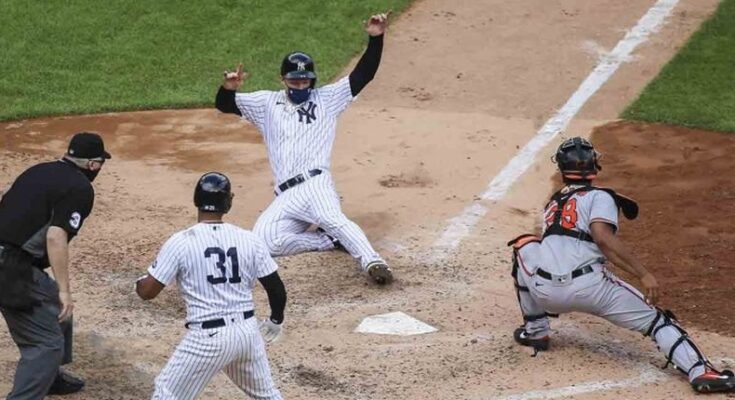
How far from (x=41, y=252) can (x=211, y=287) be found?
123 cm

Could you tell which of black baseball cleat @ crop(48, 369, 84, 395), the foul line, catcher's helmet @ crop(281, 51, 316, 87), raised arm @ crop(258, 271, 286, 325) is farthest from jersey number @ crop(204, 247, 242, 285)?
the foul line

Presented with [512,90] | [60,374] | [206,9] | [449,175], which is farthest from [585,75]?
[60,374]

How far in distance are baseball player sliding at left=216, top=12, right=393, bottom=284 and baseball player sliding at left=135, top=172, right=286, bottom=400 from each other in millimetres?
3128

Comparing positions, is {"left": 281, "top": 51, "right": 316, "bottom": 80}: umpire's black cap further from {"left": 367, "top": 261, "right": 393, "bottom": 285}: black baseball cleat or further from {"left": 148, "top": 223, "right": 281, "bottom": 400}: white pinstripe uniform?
{"left": 148, "top": 223, "right": 281, "bottom": 400}: white pinstripe uniform

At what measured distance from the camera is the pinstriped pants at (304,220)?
34.2ft

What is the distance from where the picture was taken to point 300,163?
10.7m

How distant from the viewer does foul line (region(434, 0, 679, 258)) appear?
443 inches

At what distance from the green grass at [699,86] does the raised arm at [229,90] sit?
14.8 ft

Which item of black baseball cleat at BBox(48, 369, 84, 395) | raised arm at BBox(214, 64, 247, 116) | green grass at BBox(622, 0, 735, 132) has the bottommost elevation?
green grass at BBox(622, 0, 735, 132)

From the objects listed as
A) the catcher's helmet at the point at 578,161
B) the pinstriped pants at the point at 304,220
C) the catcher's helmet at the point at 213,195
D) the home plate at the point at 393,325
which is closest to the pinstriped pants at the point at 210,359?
the catcher's helmet at the point at 213,195

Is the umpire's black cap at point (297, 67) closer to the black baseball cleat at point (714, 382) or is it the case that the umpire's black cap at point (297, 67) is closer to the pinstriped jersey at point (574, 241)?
the pinstriped jersey at point (574, 241)

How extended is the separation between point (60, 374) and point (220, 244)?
1.82 m

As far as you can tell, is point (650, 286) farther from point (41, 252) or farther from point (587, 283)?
point (41, 252)

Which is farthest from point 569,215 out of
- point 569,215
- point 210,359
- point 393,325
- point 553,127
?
point 553,127
